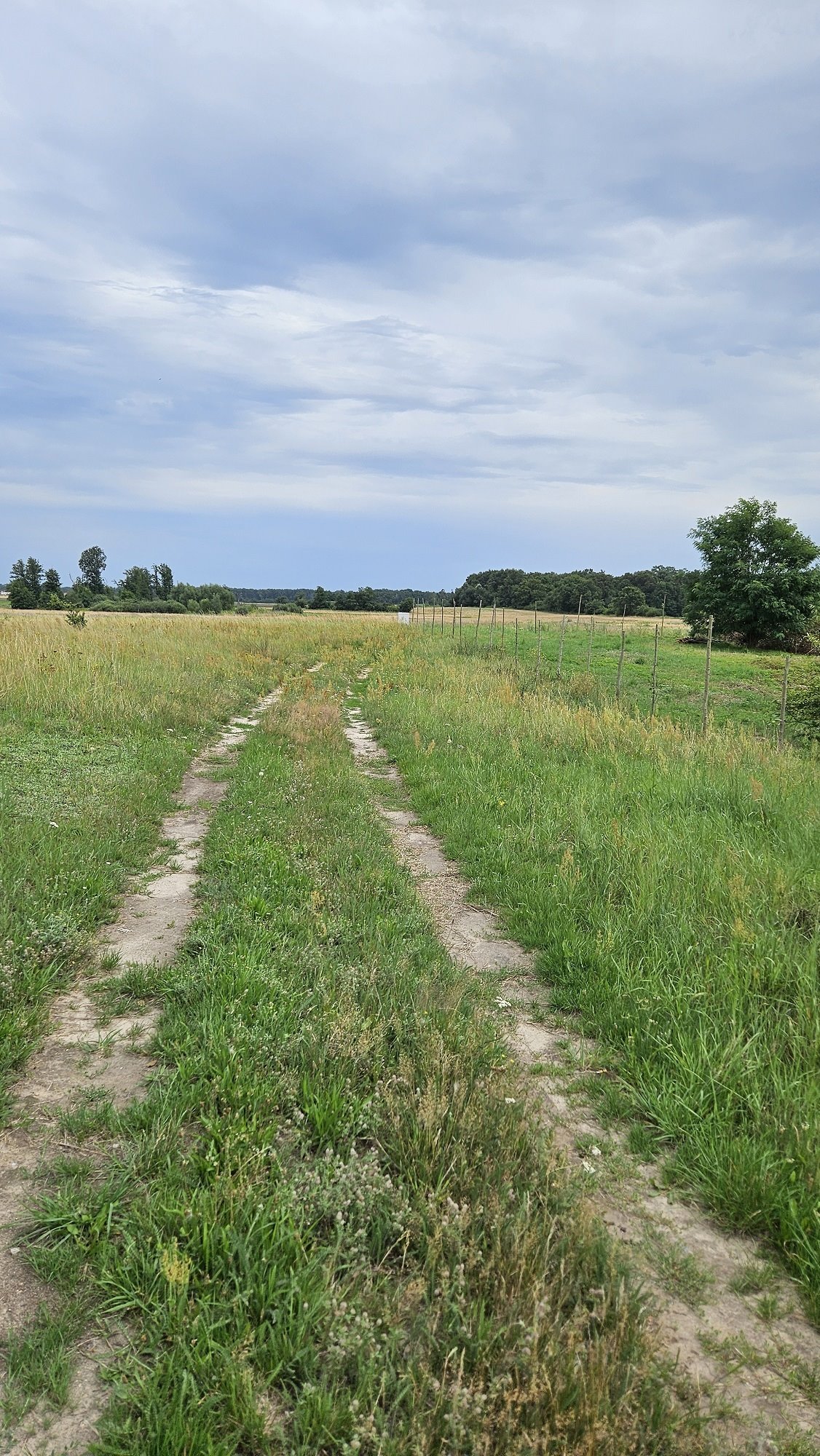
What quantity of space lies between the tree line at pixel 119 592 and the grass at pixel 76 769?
170ft

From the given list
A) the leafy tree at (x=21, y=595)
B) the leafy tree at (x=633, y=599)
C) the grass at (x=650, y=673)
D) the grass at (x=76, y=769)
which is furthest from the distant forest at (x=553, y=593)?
the grass at (x=76, y=769)

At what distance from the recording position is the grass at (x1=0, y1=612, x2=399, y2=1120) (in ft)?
14.5

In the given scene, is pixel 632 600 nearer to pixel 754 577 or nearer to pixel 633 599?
pixel 633 599

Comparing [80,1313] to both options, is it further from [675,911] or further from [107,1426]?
[675,911]

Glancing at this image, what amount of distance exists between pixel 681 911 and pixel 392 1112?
285 cm

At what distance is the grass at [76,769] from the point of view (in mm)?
4430

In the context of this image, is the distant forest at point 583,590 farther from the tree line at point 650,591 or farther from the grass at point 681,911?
the grass at point 681,911

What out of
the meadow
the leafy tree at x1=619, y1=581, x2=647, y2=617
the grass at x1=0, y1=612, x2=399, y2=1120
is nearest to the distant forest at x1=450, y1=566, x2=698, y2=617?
the leafy tree at x1=619, y1=581, x2=647, y2=617

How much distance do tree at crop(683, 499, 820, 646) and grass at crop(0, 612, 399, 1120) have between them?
117ft

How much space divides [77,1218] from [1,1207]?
31cm

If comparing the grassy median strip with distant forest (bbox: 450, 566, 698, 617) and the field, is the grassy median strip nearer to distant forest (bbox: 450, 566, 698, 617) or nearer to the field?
the field

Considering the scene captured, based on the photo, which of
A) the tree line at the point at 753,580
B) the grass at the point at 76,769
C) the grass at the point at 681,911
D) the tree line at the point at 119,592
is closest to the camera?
the grass at the point at 681,911

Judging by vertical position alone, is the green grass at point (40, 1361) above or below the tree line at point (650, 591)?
A: below

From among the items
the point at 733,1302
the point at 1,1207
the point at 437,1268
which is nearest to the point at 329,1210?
the point at 437,1268
